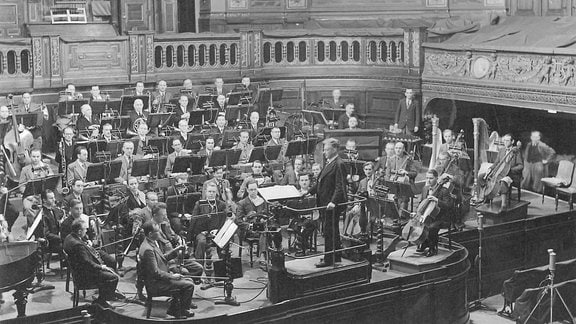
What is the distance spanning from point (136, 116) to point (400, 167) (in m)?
4.65

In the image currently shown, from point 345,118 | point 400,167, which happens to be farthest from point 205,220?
point 345,118

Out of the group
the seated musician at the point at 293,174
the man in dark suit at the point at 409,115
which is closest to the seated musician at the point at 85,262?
the seated musician at the point at 293,174

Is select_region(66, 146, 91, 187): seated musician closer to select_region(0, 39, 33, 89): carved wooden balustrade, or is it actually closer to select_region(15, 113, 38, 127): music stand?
select_region(15, 113, 38, 127): music stand

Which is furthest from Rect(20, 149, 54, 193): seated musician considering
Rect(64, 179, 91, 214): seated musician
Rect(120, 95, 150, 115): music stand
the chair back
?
the chair back

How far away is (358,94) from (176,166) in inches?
307

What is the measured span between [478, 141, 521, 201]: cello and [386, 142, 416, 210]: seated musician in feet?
4.42

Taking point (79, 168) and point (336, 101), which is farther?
point (336, 101)

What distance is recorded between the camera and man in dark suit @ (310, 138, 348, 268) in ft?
41.0

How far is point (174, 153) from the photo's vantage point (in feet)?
51.8

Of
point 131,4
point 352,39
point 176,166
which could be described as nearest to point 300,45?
point 352,39

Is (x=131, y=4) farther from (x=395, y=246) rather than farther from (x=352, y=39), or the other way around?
(x=395, y=246)

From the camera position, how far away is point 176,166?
14.8 metres

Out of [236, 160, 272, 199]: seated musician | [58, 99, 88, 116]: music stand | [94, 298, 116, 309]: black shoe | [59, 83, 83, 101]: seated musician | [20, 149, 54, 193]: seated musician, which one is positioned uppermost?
[59, 83, 83, 101]: seated musician

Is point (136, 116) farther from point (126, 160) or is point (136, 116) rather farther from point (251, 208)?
point (251, 208)
